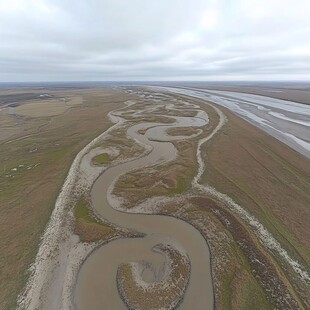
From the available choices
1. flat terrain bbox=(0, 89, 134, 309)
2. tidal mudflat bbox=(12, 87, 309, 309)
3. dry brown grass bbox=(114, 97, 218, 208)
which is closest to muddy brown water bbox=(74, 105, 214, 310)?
tidal mudflat bbox=(12, 87, 309, 309)

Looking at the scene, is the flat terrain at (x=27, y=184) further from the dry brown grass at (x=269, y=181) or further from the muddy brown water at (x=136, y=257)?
the dry brown grass at (x=269, y=181)

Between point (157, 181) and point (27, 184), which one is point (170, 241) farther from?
point (27, 184)

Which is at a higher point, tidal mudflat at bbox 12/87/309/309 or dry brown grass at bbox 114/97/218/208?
tidal mudflat at bbox 12/87/309/309

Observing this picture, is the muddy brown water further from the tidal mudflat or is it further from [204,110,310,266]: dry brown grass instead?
[204,110,310,266]: dry brown grass

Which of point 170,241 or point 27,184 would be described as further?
point 27,184

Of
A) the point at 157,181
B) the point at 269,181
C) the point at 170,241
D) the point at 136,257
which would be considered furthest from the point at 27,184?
the point at 269,181

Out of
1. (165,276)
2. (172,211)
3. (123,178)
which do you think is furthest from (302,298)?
(123,178)

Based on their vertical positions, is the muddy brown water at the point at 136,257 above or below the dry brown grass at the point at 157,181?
above

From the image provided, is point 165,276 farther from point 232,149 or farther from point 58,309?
point 232,149

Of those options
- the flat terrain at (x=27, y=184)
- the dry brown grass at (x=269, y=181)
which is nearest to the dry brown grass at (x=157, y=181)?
the dry brown grass at (x=269, y=181)
